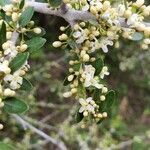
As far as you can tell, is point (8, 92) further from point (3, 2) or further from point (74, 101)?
point (74, 101)

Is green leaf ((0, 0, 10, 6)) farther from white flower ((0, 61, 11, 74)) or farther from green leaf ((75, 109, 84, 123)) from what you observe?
green leaf ((75, 109, 84, 123))

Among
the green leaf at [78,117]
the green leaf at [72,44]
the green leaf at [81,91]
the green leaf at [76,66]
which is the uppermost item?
the green leaf at [72,44]

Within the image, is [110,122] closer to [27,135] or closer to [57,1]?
[27,135]

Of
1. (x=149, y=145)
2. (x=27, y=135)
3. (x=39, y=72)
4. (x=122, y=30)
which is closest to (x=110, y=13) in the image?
(x=122, y=30)

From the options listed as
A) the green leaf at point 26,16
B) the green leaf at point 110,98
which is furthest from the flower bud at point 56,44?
the green leaf at point 110,98

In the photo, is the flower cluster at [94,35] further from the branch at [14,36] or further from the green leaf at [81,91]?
the branch at [14,36]
